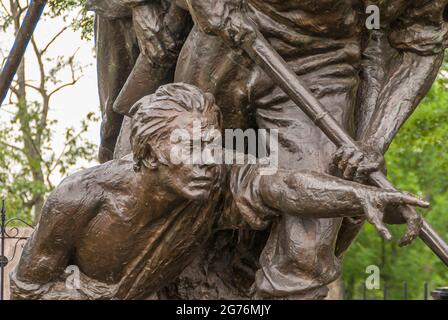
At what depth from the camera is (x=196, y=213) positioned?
15.6 feet

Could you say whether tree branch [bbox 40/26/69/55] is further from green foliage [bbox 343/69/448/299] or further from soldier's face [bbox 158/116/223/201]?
soldier's face [bbox 158/116/223/201]

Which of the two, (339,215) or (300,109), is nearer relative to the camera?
(339,215)

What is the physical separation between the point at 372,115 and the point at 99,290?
1512 millimetres

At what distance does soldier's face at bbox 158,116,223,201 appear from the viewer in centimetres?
446

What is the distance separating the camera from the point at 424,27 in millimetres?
4938

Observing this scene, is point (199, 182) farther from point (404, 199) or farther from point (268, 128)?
point (404, 199)

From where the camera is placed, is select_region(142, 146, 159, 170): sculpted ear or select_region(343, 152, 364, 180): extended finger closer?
select_region(343, 152, 364, 180): extended finger

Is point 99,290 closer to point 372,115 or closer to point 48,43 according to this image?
point 372,115

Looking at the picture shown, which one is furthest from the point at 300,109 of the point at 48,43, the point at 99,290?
the point at 48,43

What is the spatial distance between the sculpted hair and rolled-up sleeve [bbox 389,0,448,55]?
3.35 ft

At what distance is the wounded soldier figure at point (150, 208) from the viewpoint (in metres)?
4.47

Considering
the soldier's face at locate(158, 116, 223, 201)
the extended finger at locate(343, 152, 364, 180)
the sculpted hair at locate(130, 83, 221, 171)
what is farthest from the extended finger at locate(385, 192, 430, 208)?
the sculpted hair at locate(130, 83, 221, 171)

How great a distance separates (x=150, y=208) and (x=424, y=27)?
153cm

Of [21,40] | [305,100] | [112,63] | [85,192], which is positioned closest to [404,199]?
[305,100]
